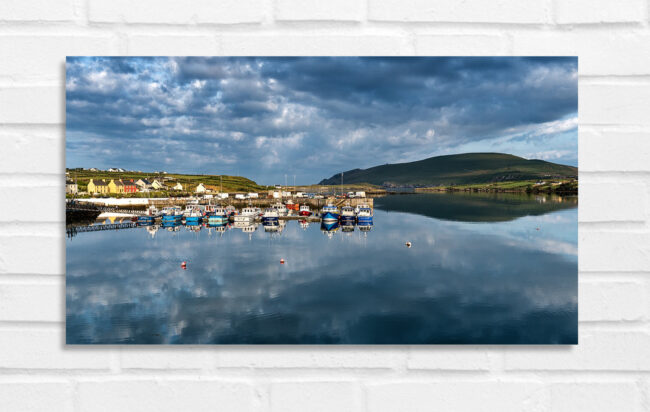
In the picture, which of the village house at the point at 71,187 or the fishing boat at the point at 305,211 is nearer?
the village house at the point at 71,187

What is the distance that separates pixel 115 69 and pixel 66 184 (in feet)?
3.00

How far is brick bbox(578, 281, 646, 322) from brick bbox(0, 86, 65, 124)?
395cm

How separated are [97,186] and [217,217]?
6.71 feet

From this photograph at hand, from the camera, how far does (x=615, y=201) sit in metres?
2.22
